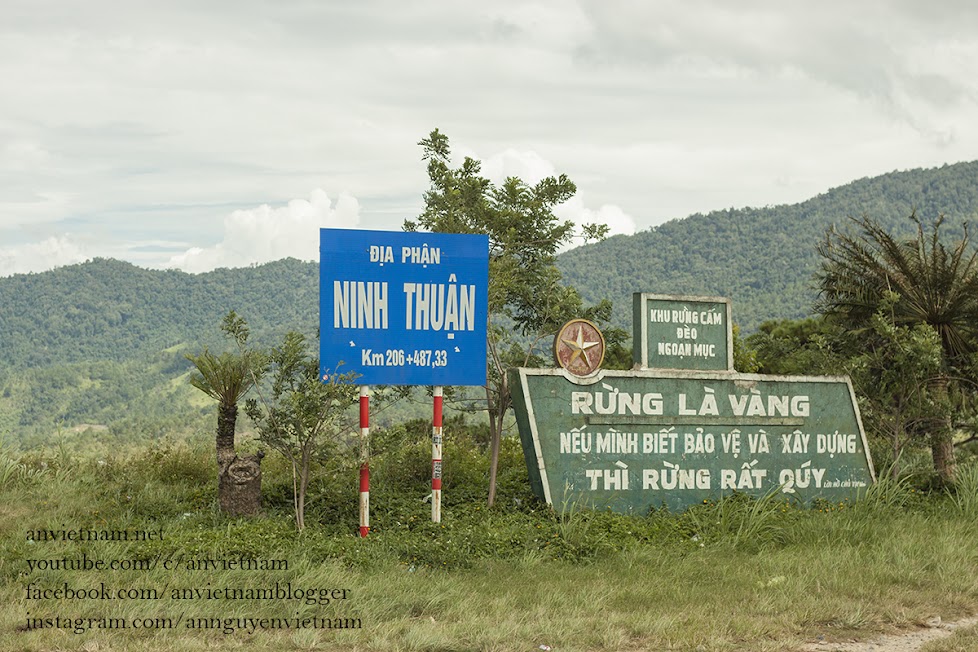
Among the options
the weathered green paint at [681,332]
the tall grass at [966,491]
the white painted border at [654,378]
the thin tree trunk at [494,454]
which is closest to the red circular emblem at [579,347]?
the white painted border at [654,378]

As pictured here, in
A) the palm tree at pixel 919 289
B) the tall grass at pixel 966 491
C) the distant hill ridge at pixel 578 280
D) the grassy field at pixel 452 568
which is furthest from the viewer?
Answer: the distant hill ridge at pixel 578 280

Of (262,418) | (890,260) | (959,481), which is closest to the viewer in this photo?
(262,418)

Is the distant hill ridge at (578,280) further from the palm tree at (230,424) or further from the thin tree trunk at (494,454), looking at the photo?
the palm tree at (230,424)

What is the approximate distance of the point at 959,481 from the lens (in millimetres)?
13539

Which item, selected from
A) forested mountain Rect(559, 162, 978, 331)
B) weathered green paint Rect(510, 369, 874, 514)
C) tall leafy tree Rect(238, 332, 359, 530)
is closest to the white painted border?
weathered green paint Rect(510, 369, 874, 514)

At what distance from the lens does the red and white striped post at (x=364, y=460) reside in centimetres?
1038

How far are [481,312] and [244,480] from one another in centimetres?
347

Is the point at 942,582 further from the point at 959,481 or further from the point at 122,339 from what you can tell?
the point at 122,339

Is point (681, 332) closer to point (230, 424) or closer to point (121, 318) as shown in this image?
point (230, 424)

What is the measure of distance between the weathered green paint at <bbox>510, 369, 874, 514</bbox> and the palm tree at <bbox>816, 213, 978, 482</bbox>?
1.87 meters

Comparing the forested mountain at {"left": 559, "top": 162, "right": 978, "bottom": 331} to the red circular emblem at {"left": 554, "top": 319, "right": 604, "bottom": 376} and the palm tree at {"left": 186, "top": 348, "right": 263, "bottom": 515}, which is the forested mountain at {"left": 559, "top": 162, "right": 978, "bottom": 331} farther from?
the palm tree at {"left": 186, "top": 348, "right": 263, "bottom": 515}

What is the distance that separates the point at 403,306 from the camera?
10805mm

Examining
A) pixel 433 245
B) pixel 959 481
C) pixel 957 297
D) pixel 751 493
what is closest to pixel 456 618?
pixel 433 245

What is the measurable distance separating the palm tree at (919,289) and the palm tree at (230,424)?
9.35m
